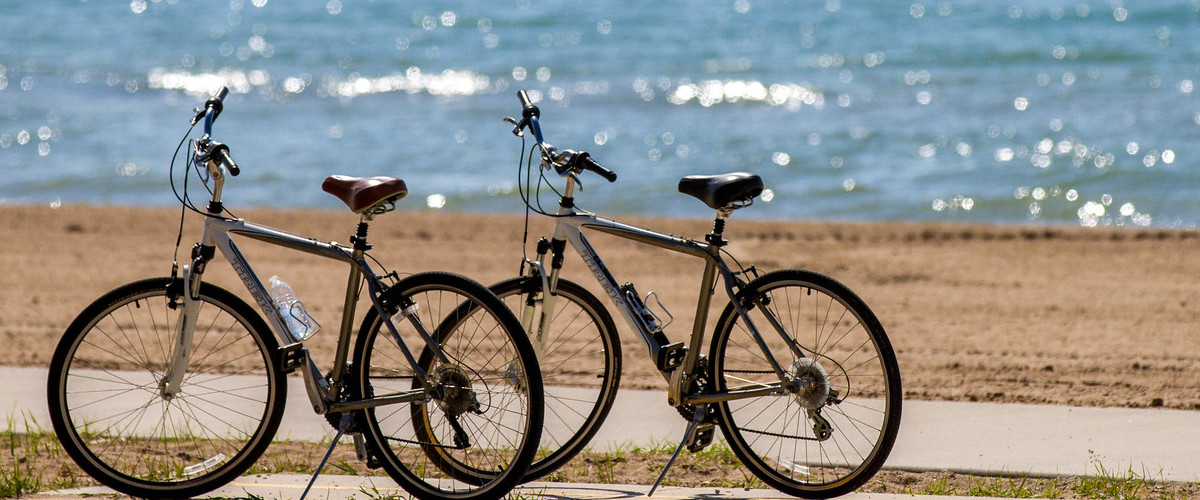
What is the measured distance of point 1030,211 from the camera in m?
12.4

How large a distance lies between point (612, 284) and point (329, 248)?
0.96m

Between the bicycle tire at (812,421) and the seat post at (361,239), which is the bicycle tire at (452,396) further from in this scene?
the bicycle tire at (812,421)

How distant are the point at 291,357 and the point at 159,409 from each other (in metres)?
1.76

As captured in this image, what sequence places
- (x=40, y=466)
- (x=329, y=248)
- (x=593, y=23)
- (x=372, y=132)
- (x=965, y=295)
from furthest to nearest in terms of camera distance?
(x=593, y=23)
(x=372, y=132)
(x=965, y=295)
(x=40, y=466)
(x=329, y=248)

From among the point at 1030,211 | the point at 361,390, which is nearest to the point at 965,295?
the point at 1030,211

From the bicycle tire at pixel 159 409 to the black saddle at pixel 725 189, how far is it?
1504 millimetres

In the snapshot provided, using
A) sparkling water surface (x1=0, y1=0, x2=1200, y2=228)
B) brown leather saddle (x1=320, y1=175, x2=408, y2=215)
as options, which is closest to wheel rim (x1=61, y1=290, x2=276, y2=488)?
brown leather saddle (x1=320, y1=175, x2=408, y2=215)

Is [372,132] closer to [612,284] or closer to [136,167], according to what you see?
[136,167]

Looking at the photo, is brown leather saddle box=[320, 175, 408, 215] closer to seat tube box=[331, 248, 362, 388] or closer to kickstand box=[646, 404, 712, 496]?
A: seat tube box=[331, 248, 362, 388]

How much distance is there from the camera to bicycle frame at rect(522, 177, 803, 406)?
13.9 ft

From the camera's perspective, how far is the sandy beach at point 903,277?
6.65m

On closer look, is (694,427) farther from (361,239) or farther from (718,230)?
(361,239)

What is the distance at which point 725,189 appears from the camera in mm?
4172

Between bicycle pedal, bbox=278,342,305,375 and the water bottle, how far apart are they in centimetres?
4
